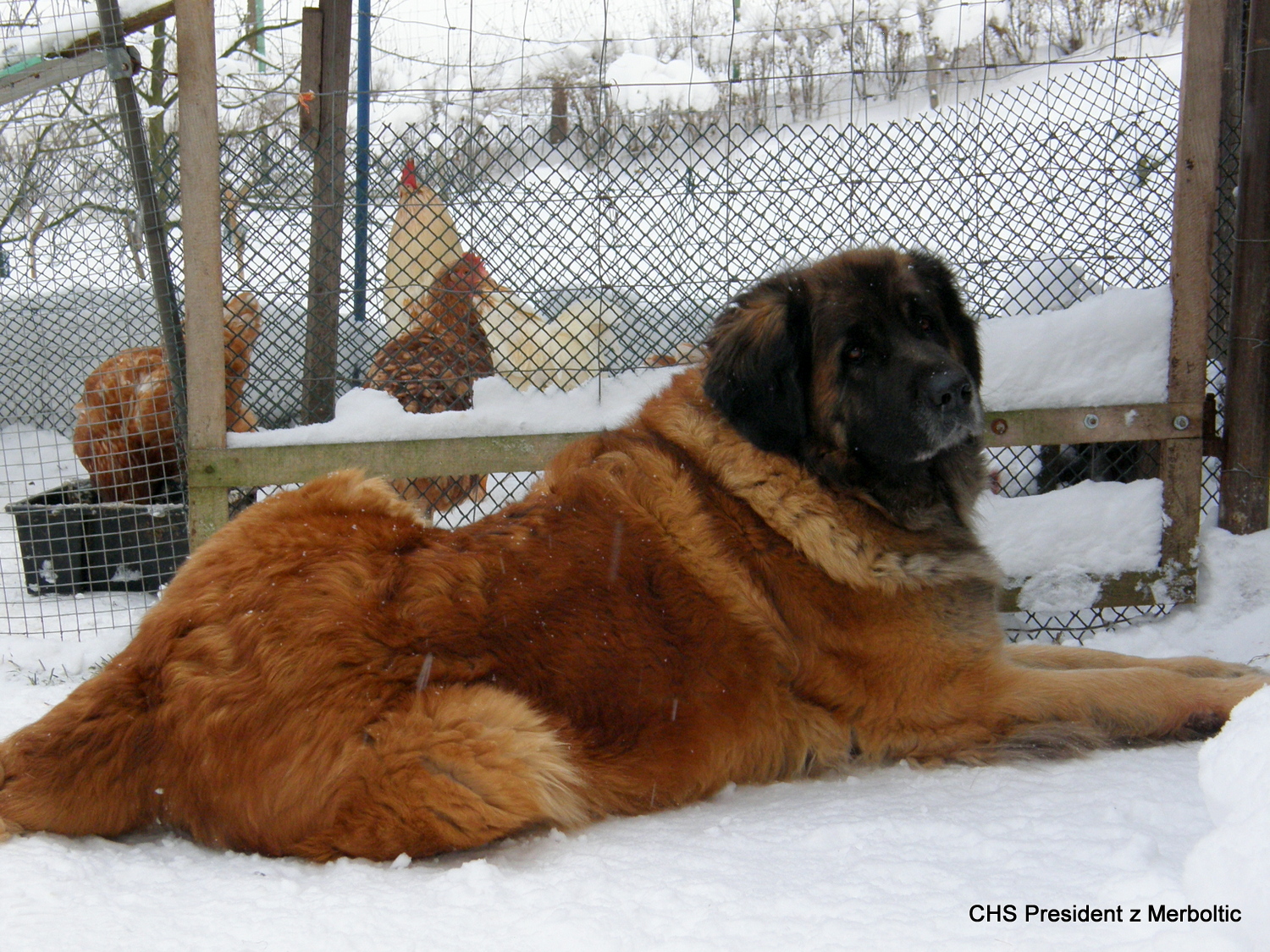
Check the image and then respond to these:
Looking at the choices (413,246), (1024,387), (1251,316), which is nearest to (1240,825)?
(1024,387)

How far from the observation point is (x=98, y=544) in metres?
5.04

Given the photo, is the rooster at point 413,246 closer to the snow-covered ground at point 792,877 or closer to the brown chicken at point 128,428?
the brown chicken at point 128,428

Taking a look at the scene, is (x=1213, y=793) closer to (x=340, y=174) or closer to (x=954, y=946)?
(x=954, y=946)

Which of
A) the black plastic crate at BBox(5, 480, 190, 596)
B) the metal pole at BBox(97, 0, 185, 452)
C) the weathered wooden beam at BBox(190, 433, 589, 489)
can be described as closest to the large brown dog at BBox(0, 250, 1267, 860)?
the weathered wooden beam at BBox(190, 433, 589, 489)

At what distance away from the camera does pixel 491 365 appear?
4438mm

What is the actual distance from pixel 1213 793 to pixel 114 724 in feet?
7.10

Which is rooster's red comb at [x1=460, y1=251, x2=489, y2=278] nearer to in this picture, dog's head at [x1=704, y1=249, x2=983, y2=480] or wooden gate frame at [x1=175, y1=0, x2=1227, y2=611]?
wooden gate frame at [x1=175, y1=0, x2=1227, y2=611]

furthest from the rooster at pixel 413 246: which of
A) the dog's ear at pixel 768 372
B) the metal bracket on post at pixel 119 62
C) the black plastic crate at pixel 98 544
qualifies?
the dog's ear at pixel 768 372

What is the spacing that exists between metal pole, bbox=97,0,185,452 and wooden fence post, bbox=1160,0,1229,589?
162 inches

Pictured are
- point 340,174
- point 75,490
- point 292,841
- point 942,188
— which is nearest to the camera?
point 292,841

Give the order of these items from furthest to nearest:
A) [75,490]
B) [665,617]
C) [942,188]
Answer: [75,490], [942,188], [665,617]

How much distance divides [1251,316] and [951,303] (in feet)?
5.24

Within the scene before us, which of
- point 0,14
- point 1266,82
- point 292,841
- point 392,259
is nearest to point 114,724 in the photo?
point 292,841

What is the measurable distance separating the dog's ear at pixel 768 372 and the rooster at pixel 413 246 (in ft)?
5.55
